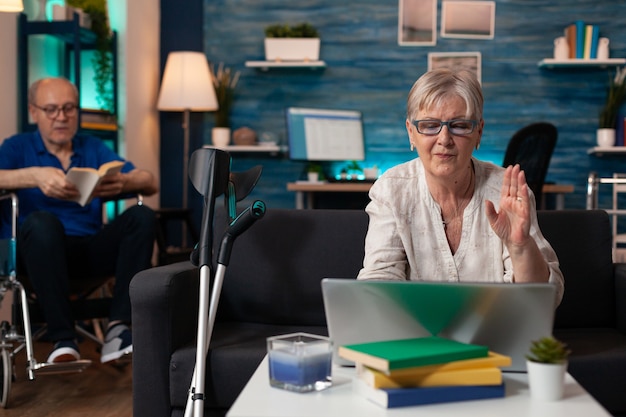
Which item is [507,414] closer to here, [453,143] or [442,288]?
[442,288]

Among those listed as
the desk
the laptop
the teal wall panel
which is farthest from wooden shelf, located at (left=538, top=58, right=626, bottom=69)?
the laptop

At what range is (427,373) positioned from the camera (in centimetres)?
133

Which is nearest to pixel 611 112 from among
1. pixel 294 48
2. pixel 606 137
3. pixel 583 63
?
pixel 606 137

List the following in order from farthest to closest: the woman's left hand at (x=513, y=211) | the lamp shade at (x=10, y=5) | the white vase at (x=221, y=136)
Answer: the white vase at (x=221, y=136) → the lamp shade at (x=10, y=5) → the woman's left hand at (x=513, y=211)

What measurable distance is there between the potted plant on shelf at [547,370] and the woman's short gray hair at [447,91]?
30.1 inches

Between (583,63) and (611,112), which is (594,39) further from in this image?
(611,112)

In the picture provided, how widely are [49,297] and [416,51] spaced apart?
3243 millimetres

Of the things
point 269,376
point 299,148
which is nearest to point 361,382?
point 269,376

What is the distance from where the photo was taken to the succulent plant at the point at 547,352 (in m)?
1.35

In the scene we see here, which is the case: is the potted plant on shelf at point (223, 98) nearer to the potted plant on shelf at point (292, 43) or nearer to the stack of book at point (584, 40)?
the potted plant on shelf at point (292, 43)

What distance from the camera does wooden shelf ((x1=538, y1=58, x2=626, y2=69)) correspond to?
5.22 metres

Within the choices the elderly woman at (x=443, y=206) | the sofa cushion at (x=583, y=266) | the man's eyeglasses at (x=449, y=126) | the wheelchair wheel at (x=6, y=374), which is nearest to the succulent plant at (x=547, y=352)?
the elderly woman at (x=443, y=206)

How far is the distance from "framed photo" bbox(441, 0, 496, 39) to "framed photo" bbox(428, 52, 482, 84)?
120 mm

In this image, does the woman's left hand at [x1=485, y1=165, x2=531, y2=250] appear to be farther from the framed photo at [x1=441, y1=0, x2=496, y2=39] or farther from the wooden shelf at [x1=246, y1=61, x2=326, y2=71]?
the framed photo at [x1=441, y1=0, x2=496, y2=39]
